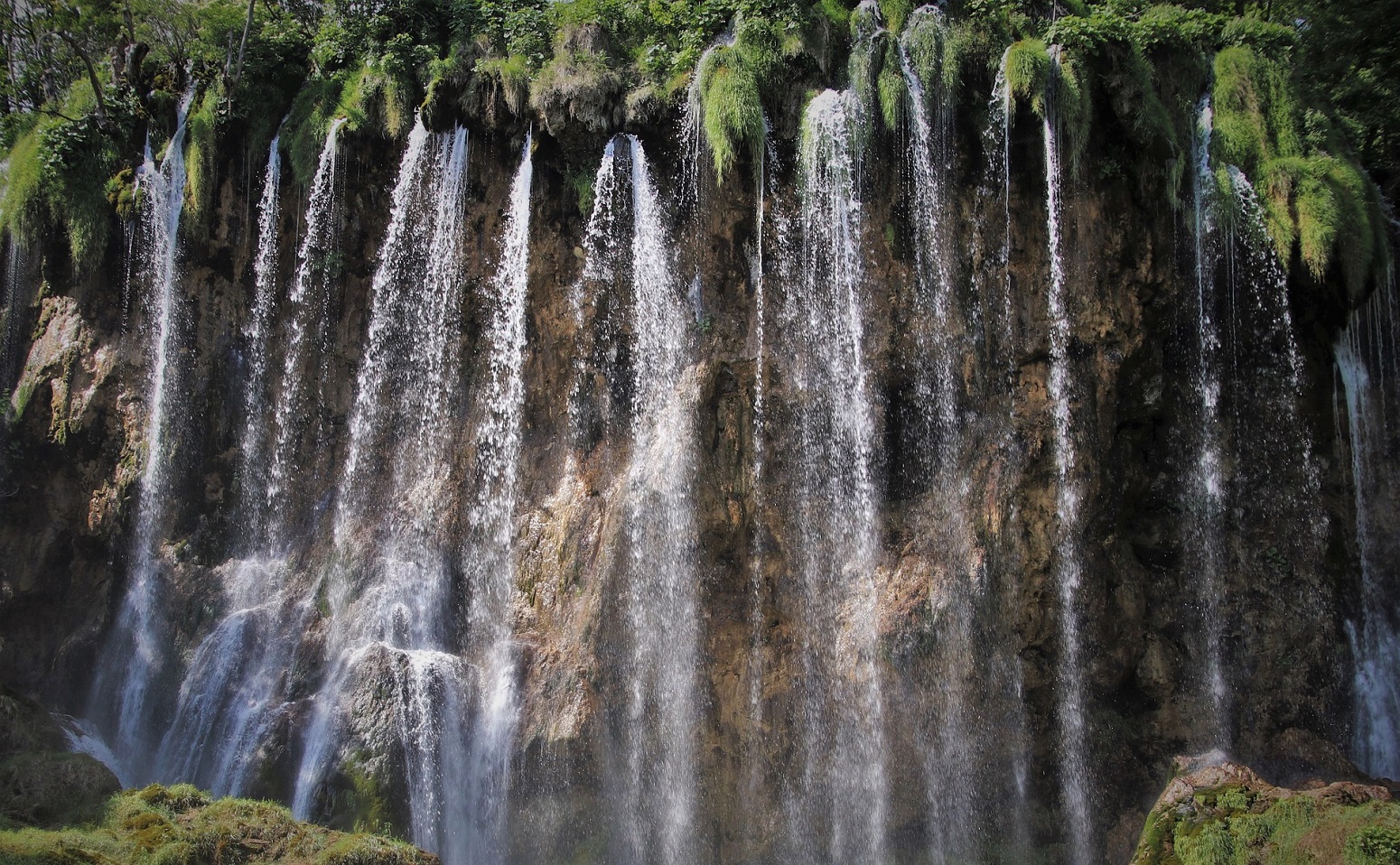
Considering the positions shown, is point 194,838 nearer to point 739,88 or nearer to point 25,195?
point 739,88

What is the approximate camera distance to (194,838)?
948cm

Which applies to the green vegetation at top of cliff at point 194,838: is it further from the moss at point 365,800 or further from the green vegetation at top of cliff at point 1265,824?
the green vegetation at top of cliff at point 1265,824

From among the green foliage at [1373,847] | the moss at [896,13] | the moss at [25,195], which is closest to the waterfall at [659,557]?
the moss at [896,13]

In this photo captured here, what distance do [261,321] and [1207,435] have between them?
14470 mm

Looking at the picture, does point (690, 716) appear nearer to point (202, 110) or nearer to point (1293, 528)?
point (1293, 528)

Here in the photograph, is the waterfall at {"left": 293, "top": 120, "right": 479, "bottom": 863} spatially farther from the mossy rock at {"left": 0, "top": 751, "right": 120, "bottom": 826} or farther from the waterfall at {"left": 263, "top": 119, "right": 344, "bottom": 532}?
the mossy rock at {"left": 0, "top": 751, "right": 120, "bottom": 826}

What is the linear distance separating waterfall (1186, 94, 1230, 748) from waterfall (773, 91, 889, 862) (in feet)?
14.5

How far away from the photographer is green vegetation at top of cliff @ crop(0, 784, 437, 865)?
8.95 m

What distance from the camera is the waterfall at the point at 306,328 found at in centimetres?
1592

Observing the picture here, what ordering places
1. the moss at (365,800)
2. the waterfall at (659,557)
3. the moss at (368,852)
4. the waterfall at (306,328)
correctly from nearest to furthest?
1. the moss at (368,852)
2. the moss at (365,800)
3. the waterfall at (659,557)
4. the waterfall at (306,328)

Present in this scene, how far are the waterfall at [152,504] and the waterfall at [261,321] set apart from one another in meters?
1.06

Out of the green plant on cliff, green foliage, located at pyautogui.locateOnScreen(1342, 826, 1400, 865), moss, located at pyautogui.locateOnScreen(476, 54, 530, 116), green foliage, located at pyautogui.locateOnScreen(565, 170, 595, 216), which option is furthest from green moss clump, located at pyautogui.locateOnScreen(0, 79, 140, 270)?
green foliage, located at pyautogui.locateOnScreen(1342, 826, 1400, 865)

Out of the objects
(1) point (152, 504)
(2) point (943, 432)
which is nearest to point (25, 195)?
(1) point (152, 504)

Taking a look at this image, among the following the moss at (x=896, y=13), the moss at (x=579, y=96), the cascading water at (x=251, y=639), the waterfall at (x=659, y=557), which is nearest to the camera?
the cascading water at (x=251, y=639)
